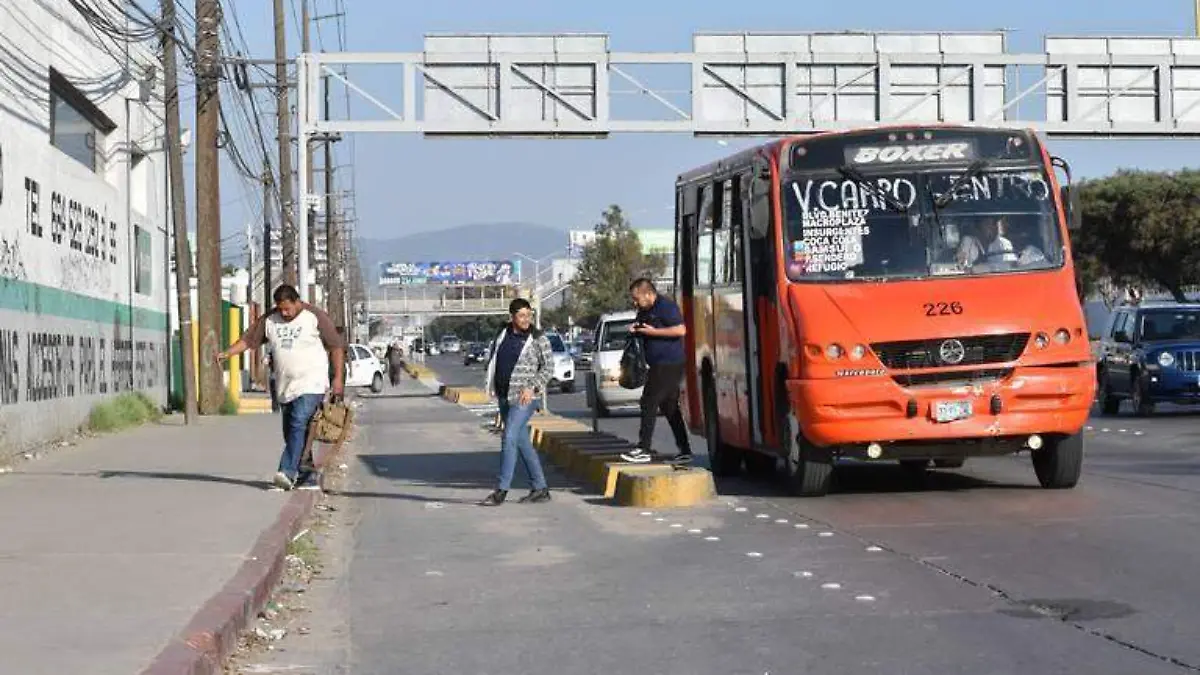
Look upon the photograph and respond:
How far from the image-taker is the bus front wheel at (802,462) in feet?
47.0

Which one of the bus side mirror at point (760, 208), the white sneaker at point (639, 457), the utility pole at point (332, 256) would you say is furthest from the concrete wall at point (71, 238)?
the utility pole at point (332, 256)

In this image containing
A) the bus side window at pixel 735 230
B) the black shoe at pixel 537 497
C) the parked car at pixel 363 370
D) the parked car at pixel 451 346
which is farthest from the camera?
the parked car at pixel 451 346

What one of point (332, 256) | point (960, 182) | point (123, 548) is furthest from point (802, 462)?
point (332, 256)

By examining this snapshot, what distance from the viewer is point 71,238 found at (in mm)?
23859

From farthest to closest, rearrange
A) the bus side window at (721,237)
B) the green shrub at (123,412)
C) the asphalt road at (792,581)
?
the green shrub at (123,412) < the bus side window at (721,237) < the asphalt road at (792,581)

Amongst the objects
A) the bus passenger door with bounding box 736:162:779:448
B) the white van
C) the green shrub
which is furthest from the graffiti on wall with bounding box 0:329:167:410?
the bus passenger door with bounding box 736:162:779:448

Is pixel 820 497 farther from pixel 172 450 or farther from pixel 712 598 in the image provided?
pixel 172 450

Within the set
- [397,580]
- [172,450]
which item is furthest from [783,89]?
[397,580]

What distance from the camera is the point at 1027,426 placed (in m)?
A: 13.8

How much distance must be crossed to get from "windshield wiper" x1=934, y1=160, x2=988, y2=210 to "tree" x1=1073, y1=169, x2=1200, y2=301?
48.9 m

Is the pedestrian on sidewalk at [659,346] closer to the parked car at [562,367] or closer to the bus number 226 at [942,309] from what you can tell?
the bus number 226 at [942,309]

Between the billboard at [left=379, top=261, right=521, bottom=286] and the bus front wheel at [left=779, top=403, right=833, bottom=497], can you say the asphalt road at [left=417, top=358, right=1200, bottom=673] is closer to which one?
the bus front wheel at [left=779, top=403, right=833, bottom=497]

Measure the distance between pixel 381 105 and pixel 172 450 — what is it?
13.2 m

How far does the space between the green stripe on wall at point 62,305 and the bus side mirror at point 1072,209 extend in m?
11.5
